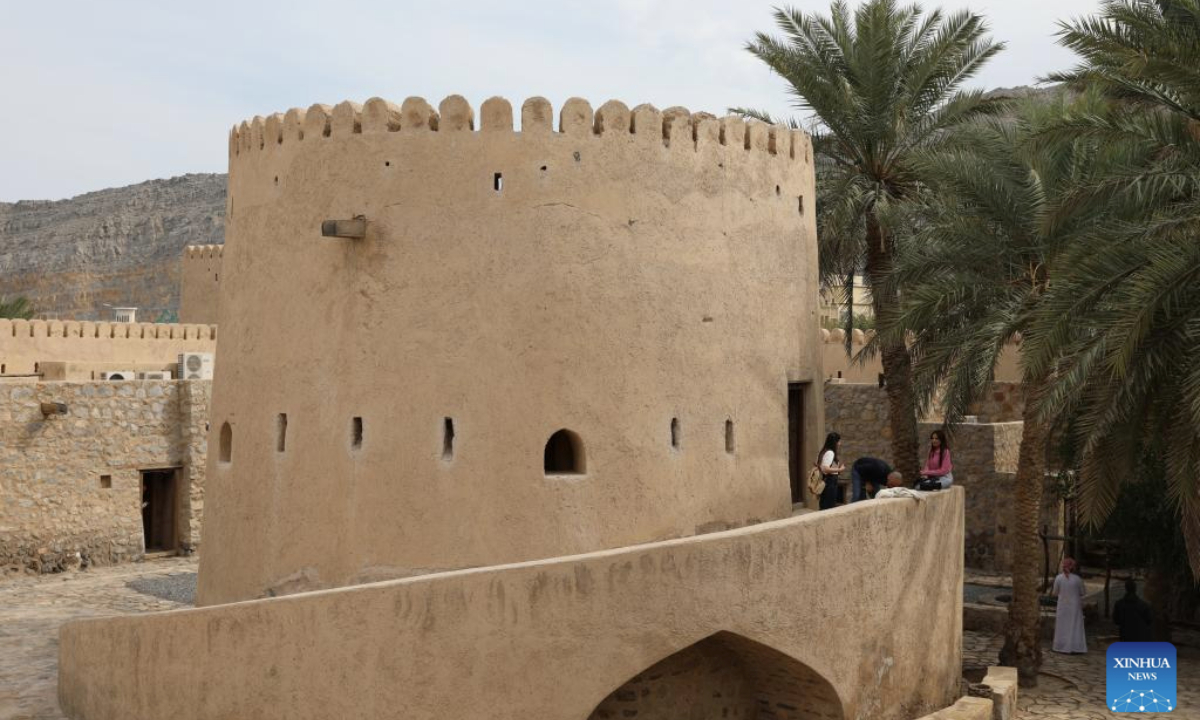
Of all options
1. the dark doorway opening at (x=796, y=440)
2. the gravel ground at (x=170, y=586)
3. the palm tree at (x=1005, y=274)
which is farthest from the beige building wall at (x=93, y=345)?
the palm tree at (x=1005, y=274)

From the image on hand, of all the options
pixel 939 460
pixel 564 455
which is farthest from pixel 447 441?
pixel 939 460

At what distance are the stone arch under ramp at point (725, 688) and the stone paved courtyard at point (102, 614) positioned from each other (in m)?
2.44

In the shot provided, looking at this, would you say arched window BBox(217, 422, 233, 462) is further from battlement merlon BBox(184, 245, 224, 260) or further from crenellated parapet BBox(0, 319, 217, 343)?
battlement merlon BBox(184, 245, 224, 260)

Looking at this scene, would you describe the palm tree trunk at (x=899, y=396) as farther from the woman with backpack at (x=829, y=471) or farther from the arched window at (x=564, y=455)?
Result: the arched window at (x=564, y=455)

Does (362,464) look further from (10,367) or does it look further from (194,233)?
(194,233)

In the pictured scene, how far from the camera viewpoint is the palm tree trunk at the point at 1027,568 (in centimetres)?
1167

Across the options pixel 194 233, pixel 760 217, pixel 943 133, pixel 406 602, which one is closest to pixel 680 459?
pixel 760 217

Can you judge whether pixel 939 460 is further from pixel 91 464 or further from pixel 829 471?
pixel 91 464

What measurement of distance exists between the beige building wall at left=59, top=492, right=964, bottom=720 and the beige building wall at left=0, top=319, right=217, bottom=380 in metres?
12.6

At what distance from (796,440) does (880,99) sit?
4.22 m

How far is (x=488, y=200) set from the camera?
393 inches

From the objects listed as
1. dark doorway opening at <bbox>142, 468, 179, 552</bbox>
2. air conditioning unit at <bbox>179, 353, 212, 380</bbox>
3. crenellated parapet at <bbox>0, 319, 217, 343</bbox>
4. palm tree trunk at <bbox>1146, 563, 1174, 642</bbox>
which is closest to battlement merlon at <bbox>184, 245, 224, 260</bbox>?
crenellated parapet at <bbox>0, 319, 217, 343</bbox>

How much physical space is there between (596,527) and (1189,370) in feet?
14.5

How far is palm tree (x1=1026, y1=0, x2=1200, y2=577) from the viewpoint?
30.5 feet
